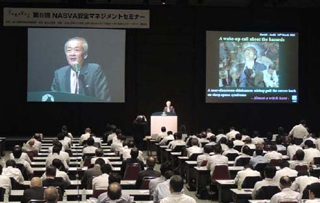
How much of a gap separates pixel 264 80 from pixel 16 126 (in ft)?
30.4

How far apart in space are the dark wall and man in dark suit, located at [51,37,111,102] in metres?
0.95

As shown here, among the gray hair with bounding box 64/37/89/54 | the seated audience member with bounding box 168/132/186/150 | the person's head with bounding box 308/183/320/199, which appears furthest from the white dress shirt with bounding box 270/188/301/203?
the gray hair with bounding box 64/37/89/54

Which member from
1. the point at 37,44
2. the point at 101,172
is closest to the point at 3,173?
the point at 101,172

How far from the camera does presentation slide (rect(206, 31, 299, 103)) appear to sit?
20.2 metres

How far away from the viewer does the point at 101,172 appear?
817cm

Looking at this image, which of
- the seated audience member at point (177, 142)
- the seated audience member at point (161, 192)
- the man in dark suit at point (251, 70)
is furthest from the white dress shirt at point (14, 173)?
the man in dark suit at point (251, 70)

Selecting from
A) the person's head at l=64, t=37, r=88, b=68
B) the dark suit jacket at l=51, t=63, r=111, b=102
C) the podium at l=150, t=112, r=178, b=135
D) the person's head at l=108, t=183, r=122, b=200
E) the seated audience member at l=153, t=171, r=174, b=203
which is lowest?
the seated audience member at l=153, t=171, r=174, b=203

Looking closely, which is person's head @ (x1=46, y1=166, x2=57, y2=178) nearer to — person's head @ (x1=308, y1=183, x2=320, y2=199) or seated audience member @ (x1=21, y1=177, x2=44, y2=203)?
seated audience member @ (x1=21, y1=177, x2=44, y2=203)

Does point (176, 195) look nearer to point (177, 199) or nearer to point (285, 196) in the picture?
point (177, 199)

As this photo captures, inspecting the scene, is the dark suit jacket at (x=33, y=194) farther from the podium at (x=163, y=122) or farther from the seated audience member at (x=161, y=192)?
the podium at (x=163, y=122)

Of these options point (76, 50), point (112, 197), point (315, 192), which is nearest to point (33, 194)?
point (112, 197)

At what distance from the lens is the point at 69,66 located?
19.4 m

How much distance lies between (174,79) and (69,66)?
403cm

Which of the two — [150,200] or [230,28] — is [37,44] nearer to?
[230,28]
